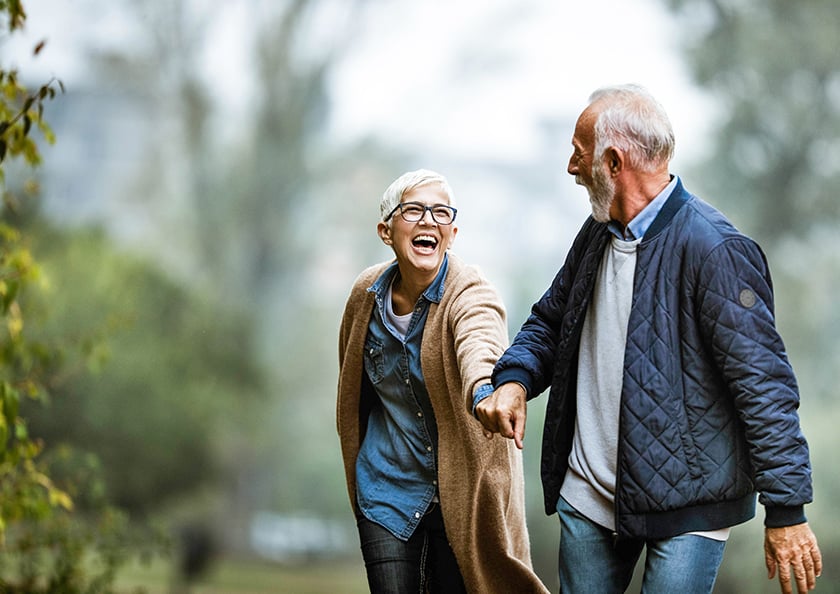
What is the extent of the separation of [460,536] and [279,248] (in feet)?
30.7

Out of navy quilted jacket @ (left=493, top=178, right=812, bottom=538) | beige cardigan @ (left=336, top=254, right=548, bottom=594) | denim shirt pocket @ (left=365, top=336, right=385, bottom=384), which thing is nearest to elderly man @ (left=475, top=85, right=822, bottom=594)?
navy quilted jacket @ (left=493, top=178, right=812, bottom=538)

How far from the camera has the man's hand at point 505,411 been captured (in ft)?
7.39

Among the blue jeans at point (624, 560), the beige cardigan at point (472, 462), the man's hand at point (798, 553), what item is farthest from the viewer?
the beige cardigan at point (472, 462)

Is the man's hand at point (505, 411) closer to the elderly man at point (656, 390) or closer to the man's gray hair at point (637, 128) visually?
the elderly man at point (656, 390)

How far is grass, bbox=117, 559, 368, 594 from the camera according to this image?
11.2m

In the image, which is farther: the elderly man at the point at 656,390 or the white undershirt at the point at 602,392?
the white undershirt at the point at 602,392

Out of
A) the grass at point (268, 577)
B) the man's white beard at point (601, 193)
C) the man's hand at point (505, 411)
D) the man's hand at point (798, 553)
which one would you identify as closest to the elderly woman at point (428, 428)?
the man's hand at point (505, 411)

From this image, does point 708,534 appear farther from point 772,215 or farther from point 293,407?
point 293,407

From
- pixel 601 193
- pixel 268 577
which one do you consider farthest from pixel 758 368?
pixel 268 577

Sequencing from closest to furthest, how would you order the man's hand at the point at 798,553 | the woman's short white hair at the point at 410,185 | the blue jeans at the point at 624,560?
the man's hand at the point at 798,553 → the blue jeans at the point at 624,560 → the woman's short white hair at the point at 410,185

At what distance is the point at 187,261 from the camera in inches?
455

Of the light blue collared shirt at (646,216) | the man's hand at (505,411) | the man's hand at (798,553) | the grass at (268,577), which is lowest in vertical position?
the man's hand at (798,553)

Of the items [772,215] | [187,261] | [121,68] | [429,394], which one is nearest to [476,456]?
[429,394]

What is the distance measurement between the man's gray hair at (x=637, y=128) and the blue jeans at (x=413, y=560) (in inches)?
36.7
